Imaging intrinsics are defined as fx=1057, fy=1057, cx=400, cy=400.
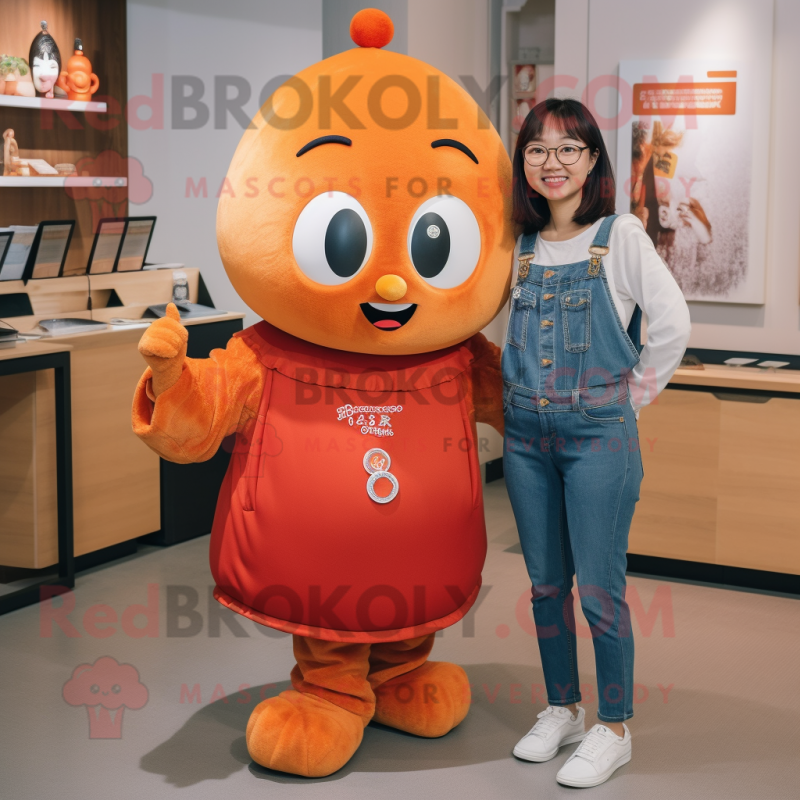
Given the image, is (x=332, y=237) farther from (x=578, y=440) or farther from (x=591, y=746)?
(x=591, y=746)

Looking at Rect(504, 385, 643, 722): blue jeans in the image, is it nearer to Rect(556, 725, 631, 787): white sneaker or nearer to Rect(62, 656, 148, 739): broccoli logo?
Rect(556, 725, 631, 787): white sneaker

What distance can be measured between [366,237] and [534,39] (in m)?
3.42

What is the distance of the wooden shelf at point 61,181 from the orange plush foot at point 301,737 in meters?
3.15

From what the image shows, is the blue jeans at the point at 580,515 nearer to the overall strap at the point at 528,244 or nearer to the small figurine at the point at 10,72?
the overall strap at the point at 528,244

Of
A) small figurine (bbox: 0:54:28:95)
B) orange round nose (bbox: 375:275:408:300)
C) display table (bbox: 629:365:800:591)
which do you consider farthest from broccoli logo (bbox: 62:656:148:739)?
small figurine (bbox: 0:54:28:95)

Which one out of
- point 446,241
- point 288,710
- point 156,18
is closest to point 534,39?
point 156,18

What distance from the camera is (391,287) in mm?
2199

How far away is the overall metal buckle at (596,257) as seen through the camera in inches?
89.5

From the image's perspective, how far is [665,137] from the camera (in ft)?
13.2

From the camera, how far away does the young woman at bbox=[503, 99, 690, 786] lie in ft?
7.48

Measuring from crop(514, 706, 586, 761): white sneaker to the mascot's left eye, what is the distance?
109cm

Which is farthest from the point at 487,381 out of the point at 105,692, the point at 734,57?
the point at 734,57

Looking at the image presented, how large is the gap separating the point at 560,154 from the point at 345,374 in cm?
68

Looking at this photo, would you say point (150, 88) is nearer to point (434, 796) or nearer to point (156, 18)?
point (156, 18)
